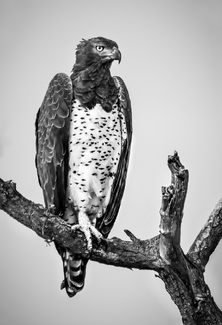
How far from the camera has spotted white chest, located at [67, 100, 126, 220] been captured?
9.38 feet

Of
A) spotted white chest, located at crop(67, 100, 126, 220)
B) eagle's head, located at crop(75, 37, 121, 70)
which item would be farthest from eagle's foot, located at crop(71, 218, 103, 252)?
eagle's head, located at crop(75, 37, 121, 70)

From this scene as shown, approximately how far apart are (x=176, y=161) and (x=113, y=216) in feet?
3.38

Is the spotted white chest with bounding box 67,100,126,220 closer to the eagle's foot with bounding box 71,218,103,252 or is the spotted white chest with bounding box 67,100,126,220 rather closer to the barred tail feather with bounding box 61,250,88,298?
the eagle's foot with bounding box 71,218,103,252

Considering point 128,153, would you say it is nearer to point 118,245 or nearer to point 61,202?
point 61,202

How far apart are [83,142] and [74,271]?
32.9 inches

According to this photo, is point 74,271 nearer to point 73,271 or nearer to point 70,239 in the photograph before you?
point 73,271

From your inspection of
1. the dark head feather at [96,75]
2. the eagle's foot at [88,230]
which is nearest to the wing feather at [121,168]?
the dark head feather at [96,75]

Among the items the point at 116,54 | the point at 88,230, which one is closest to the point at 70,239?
the point at 88,230

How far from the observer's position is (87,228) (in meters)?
2.79

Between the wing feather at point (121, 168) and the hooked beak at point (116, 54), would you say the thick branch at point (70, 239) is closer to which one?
the wing feather at point (121, 168)

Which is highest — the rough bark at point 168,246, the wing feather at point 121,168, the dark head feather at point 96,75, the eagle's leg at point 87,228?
the dark head feather at point 96,75

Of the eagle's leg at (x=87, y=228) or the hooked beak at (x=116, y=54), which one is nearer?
the eagle's leg at (x=87, y=228)

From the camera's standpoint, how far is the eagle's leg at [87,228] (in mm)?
2585

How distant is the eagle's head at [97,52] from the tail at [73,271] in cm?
127
